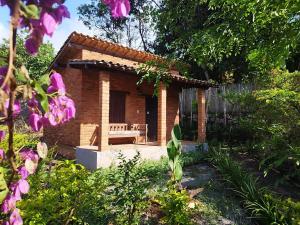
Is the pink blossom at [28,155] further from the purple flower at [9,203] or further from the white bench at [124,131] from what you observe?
the white bench at [124,131]

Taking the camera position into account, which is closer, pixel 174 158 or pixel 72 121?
pixel 174 158

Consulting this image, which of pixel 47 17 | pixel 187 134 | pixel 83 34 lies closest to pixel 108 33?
pixel 187 134

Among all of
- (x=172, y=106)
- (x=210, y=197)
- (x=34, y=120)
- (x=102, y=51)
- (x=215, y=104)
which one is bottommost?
(x=210, y=197)

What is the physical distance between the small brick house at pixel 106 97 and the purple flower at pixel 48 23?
924 cm

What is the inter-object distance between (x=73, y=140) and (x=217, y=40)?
8206mm

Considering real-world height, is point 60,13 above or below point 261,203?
above

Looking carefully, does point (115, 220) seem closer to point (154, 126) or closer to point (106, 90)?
point (106, 90)

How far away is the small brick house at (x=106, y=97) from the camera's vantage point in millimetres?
11719

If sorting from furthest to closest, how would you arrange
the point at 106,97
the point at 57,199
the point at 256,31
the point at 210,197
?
the point at 106,97 → the point at 210,197 → the point at 256,31 → the point at 57,199

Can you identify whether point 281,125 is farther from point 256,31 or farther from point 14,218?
point 14,218

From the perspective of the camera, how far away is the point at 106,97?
1041 centimetres

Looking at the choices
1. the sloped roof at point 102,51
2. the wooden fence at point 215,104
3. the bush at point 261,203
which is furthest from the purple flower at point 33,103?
the wooden fence at point 215,104

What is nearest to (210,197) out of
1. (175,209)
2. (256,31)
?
(175,209)

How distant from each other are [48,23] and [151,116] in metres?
14.4
